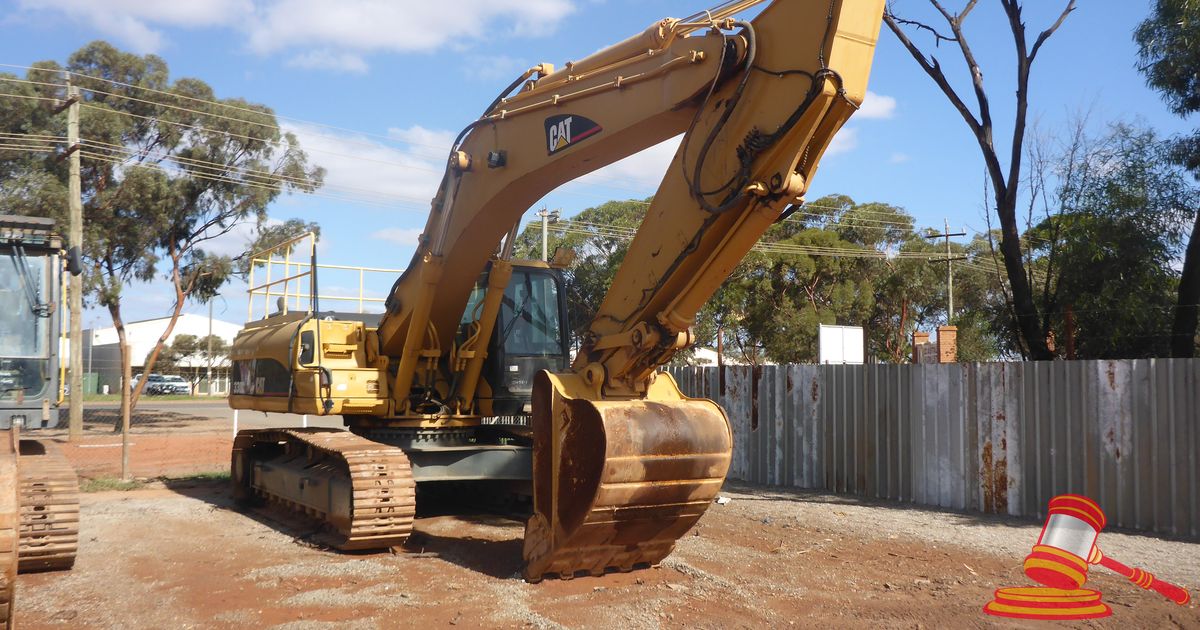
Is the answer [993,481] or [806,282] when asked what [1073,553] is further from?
[806,282]

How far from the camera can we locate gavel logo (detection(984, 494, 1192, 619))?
6516 millimetres

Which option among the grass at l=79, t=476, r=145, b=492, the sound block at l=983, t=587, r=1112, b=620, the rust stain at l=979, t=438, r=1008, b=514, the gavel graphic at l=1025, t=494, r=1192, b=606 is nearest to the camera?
the sound block at l=983, t=587, r=1112, b=620

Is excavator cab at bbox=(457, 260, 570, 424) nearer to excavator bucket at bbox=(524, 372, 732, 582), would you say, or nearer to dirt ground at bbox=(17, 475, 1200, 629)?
dirt ground at bbox=(17, 475, 1200, 629)

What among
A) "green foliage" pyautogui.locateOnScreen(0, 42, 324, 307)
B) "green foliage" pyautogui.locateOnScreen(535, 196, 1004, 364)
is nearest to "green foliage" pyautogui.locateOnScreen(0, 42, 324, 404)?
"green foliage" pyautogui.locateOnScreen(0, 42, 324, 307)

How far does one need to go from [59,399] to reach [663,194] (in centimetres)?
545

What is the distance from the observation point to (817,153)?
19.4ft

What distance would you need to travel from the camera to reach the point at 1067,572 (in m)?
7.89

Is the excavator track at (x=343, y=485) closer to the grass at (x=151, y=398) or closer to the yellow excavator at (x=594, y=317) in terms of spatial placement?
the yellow excavator at (x=594, y=317)

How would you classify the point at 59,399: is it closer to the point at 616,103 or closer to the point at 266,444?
the point at 266,444

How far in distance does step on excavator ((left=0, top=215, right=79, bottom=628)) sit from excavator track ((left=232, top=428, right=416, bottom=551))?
2097mm

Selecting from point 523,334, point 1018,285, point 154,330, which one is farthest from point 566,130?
point 154,330

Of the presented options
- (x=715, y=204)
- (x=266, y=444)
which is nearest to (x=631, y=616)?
(x=715, y=204)

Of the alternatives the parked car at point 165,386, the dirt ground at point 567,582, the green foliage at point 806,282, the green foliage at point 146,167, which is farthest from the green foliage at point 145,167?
the parked car at point 165,386

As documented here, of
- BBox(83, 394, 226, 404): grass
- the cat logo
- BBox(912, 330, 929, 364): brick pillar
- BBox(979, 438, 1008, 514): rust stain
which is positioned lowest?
BBox(83, 394, 226, 404): grass
